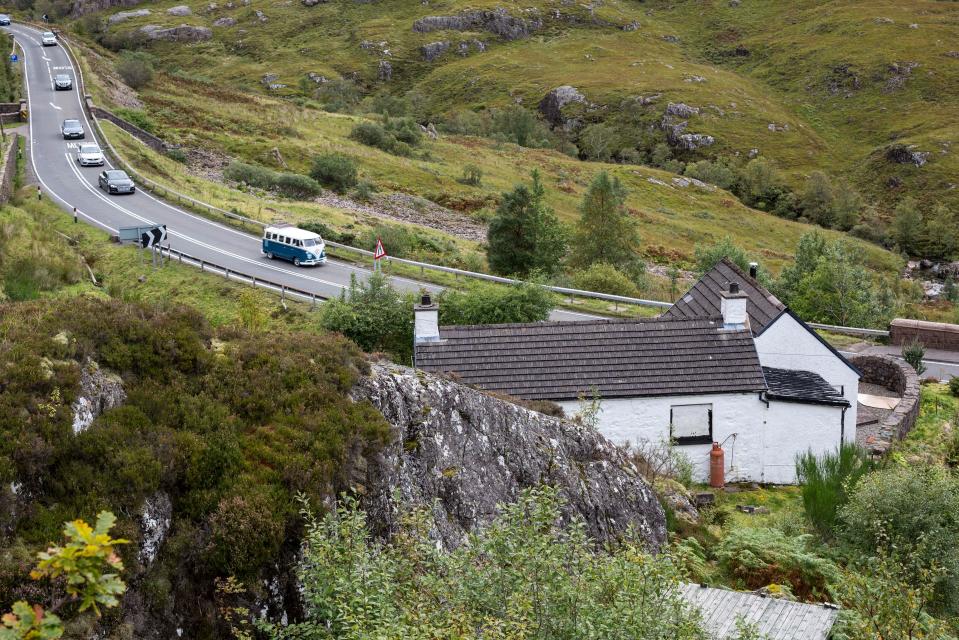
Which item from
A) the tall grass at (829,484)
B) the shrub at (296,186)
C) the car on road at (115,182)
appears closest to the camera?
the tall grass at (829,484)

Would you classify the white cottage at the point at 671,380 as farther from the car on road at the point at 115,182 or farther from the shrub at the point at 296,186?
the shrub at the point at 296,186

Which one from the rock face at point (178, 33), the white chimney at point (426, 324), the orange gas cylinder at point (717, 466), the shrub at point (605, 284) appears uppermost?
the rock face at point (178, 33)

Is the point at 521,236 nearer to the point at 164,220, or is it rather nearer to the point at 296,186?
the point at 164,220

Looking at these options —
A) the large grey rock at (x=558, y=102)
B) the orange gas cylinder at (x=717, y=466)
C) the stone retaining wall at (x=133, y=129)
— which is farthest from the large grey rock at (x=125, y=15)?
the orange gas cylinder at (x=717, y=466)

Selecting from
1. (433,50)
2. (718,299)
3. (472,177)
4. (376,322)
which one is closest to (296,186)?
(472,177)

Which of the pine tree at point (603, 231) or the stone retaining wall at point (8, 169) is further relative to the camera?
the pine tree at point (603, 231)

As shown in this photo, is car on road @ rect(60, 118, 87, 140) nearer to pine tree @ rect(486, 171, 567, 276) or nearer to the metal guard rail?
the metal guard rail

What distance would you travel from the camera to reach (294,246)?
39.1 metres

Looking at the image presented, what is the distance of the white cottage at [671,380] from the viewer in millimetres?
20422

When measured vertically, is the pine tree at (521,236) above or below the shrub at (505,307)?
below

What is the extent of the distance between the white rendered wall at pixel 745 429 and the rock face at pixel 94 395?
12.3 m

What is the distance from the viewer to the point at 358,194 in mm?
65812

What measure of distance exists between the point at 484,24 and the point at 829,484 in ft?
575

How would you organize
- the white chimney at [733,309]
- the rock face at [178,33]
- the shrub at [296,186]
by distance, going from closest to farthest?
1. the white chimney at [733,309]
2. the shrub at [296,186]
3. the rock face at [178,33]
